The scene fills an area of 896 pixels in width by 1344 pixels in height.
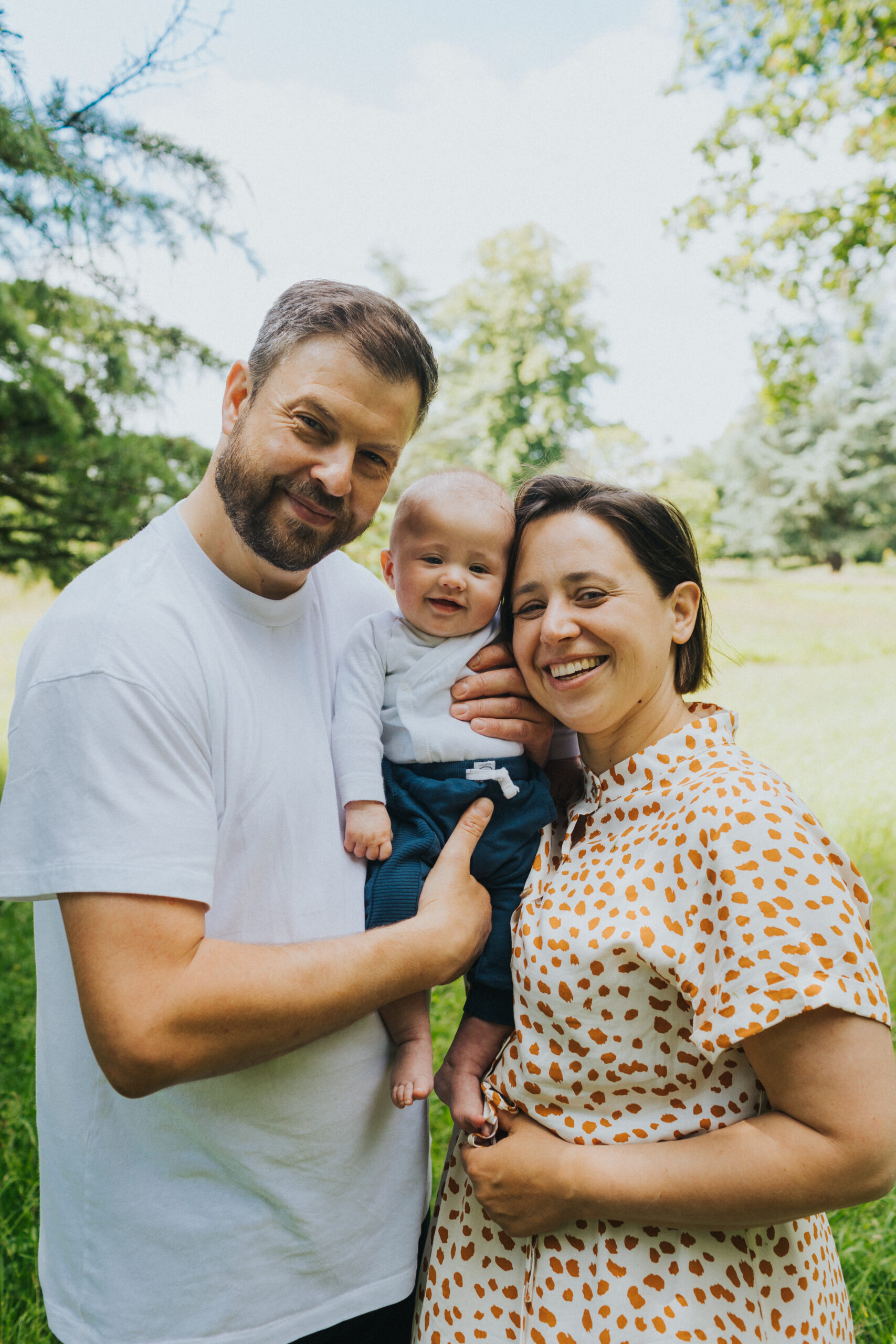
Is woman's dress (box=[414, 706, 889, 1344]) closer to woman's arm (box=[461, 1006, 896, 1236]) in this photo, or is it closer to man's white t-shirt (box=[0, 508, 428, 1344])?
woman's arm (box=[461, 1006, 896, 1236])

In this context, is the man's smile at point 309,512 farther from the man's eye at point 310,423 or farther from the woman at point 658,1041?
the woman at point 658,1041

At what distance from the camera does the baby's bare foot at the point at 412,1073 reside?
5.11 ft

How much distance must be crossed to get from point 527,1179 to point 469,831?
2.06ft

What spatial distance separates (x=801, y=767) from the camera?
25.9 feet

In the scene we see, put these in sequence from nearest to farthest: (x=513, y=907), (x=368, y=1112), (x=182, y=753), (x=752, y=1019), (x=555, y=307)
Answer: (x=752, y=1019)
(x=182, y=753)
(x=368, y=1112)
(x=513, y=907)
(x=555, y=307)

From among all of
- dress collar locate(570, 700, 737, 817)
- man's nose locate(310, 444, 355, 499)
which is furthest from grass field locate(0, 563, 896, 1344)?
man's nose locate(310, 444, 355, 499)

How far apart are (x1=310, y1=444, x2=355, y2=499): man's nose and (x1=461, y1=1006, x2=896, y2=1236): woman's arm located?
114cm

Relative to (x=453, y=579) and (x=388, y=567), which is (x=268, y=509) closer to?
(x=453, y=579)

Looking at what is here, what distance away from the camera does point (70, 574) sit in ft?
16.0

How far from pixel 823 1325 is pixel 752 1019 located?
1.99 ft

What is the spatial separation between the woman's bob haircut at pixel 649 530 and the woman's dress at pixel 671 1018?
11.5 inches

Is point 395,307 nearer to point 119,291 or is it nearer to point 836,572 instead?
point 119,291

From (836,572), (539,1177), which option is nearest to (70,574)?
(539,1177)

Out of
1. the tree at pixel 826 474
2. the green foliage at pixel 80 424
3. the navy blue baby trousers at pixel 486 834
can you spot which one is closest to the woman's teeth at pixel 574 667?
the navy blue baby trousers at pixel 486 834
